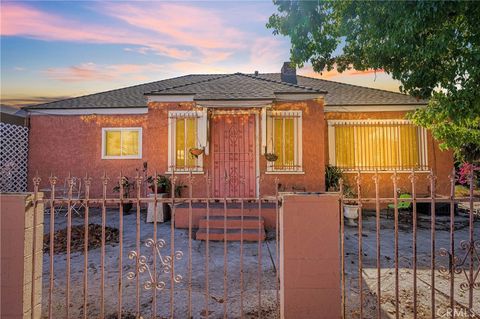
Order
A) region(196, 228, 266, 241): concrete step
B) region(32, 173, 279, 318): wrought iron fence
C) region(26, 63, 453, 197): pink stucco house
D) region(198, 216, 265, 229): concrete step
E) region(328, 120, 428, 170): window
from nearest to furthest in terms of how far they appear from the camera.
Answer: region(32, 173, 279, 318): wrought iron fence
region(196, 228, 266, 241): concrete step
region(198, 216, 265, 229): concrete step
region(26, 63, 453, 197): pink stucco house
region(328, 120, 428, 170): window

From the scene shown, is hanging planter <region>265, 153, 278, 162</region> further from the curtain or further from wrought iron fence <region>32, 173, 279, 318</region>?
the curtain

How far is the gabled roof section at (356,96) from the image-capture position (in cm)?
1148

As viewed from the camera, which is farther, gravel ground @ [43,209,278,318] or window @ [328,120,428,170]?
window @ [328,120,428,170]

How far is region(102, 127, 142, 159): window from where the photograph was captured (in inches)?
492

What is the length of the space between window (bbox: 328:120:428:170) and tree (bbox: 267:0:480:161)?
219 cm

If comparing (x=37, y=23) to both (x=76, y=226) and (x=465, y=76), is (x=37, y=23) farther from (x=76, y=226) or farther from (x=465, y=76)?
(x=465, y=76)

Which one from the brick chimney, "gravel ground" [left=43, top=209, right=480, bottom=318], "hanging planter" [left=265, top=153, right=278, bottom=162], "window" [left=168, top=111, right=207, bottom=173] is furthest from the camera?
the brick chimney

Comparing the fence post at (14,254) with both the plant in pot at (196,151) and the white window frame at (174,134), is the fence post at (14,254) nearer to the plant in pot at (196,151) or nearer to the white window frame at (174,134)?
the plant in pot at (196,151)

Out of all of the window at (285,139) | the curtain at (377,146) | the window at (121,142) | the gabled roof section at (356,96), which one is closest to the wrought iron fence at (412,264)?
the curtain at (377,146)

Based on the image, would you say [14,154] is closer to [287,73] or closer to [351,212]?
[287,73]

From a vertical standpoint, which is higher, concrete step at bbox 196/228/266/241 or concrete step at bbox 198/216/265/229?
concrete step at bbox 198/216/265/229

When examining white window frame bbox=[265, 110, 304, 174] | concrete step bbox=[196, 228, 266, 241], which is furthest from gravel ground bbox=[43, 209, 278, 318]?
white window frame bbox=[265, 110, 304, 174]

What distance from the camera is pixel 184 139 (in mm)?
9891

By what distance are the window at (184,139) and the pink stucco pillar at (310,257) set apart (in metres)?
6.80
